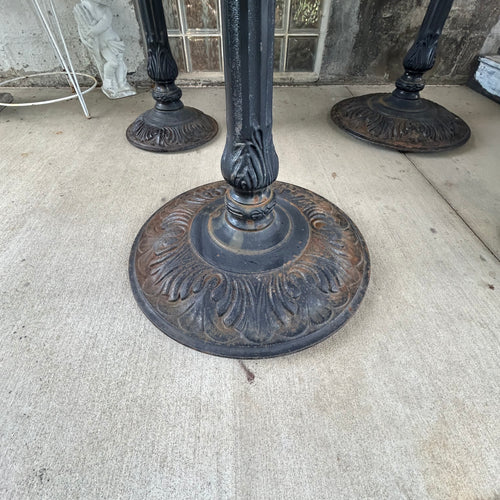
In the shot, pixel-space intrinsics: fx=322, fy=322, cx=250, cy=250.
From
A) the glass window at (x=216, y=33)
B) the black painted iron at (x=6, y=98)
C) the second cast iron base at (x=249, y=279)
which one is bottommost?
the black painted iron at (x=6, y=98)

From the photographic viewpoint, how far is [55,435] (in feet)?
2.29

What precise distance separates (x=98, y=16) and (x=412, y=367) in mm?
2330

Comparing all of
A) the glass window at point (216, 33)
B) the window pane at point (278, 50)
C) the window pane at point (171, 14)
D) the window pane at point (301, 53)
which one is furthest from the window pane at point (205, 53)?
the window pane at point (301, 53)

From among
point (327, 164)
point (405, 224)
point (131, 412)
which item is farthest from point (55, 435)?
point (327, 164)

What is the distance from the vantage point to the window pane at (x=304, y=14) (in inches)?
81.0

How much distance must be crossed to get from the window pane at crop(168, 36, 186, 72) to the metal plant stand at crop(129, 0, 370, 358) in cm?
166

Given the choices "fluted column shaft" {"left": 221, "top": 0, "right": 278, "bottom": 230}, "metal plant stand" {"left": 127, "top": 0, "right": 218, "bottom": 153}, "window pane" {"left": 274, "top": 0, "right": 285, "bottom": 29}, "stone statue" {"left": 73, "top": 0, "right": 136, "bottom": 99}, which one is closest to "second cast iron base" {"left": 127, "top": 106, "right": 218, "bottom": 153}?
"metal plant stand" {"left": 127, "top": 0, "right": 218, "bottom": 153}

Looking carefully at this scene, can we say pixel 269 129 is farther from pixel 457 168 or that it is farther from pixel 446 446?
pixel 457 168

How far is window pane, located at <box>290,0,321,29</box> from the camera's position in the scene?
6.75ft

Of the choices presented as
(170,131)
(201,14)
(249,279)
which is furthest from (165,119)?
(249,279)

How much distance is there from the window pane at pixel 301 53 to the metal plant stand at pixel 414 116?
728mm

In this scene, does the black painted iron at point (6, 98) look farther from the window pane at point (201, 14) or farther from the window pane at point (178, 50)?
the window pane at point (201, 14)

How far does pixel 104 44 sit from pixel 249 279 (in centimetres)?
195

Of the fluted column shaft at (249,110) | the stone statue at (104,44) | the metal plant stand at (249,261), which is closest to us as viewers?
the fluted column shaft at (249,110)
